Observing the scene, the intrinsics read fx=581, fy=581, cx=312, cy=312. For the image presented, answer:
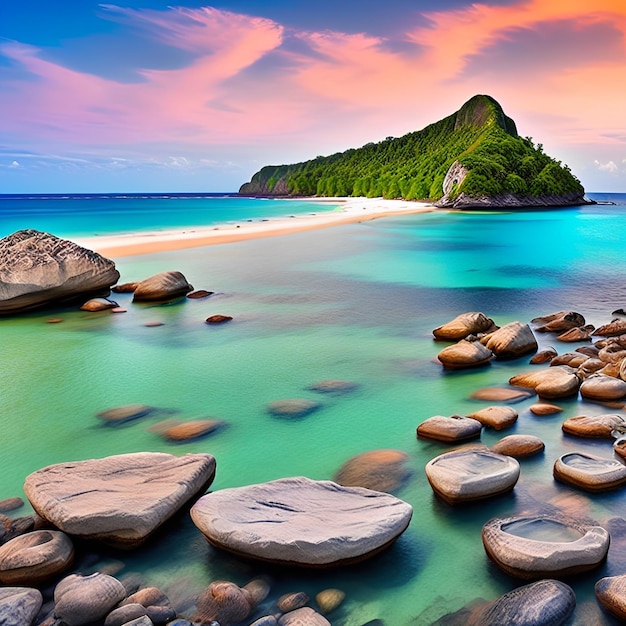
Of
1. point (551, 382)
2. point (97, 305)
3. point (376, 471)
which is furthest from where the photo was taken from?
point (97, 305)

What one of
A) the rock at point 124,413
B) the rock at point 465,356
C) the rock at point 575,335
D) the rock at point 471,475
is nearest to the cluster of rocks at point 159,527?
the rock at point 471,475

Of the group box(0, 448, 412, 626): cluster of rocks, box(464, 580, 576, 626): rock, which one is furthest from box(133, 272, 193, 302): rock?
box(464, 580, 576, 626): rock

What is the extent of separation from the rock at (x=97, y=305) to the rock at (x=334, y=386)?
742cm

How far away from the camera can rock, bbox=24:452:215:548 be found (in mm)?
4227

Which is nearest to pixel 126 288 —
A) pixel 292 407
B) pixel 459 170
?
pixel 292 407

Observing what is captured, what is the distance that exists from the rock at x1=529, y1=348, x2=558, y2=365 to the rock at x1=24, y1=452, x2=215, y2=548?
223 inches

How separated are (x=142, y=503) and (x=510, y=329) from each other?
681 cm

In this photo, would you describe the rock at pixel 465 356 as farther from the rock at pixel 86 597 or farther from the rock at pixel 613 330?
the rock at pixel 86 597

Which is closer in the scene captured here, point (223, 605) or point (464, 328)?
point (223, 605)

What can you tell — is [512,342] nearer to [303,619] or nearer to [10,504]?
[303,619]

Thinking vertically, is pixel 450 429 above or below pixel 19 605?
above

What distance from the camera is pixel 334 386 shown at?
26.8 feet

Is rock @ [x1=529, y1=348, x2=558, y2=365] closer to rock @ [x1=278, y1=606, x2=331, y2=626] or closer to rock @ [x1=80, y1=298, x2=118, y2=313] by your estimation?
rock @ [x1=278, y1=606, x2=331, y2=626]

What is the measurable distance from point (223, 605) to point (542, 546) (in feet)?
7.04
